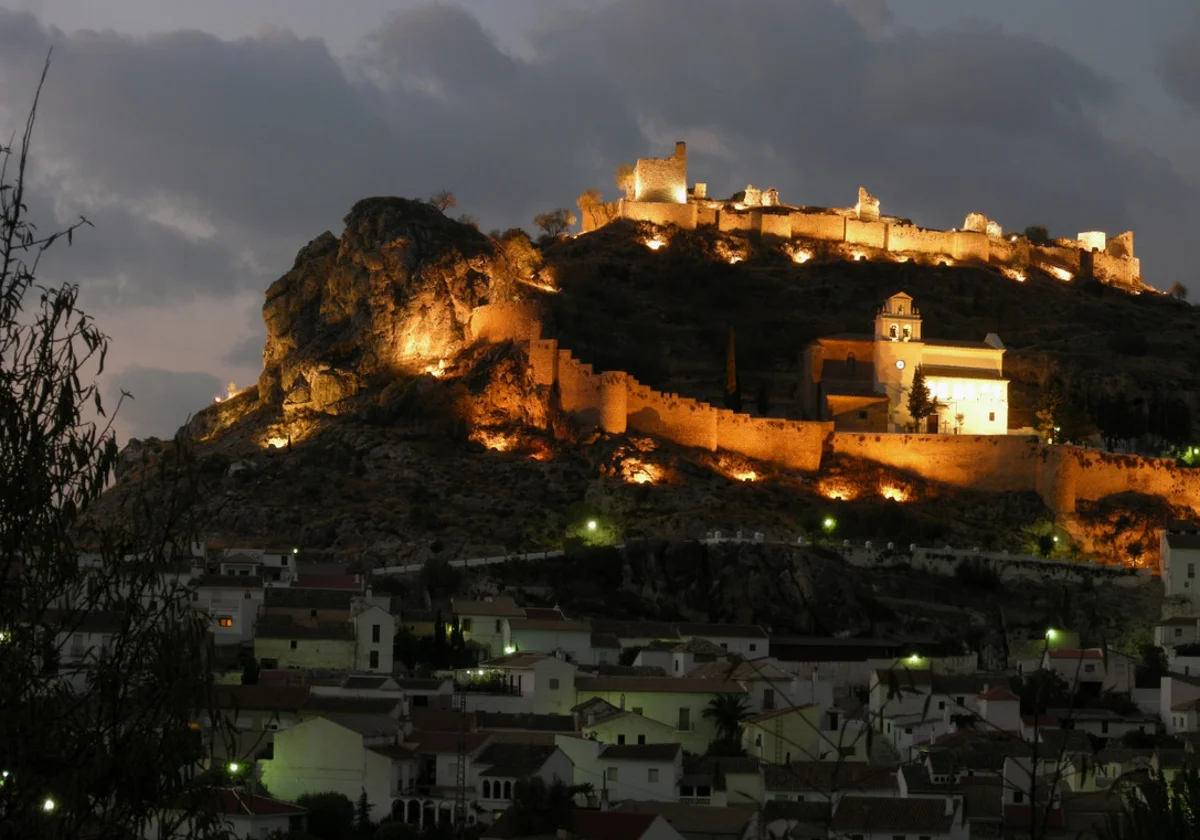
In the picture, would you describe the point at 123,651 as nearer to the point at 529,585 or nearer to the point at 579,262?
the point at 529,585

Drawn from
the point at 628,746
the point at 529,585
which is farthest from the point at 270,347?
the point at 628,746

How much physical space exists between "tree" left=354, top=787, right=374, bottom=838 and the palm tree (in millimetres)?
10309

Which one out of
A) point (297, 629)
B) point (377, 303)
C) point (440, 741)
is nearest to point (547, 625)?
point (297, 629)

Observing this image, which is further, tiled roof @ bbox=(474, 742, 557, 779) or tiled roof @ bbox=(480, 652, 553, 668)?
tiled roof @ bbox=(480, 652, 553, 668)

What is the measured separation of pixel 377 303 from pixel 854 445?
21986 mm

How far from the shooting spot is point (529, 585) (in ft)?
193

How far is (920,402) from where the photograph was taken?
73.3 meters

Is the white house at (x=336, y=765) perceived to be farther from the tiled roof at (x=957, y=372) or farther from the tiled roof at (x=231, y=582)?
the tiled roof at (x=957, y=372)

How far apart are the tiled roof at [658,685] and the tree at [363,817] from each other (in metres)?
9.55

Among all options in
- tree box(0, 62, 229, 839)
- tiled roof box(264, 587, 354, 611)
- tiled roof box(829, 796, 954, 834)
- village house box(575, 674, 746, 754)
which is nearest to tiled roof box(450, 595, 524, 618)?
tiled roof box(264, 587, 354, 611)

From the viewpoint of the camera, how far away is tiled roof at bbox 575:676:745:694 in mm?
45969

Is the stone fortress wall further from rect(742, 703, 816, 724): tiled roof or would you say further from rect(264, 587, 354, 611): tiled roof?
rect(742, 703, 816, 724): tiled roof

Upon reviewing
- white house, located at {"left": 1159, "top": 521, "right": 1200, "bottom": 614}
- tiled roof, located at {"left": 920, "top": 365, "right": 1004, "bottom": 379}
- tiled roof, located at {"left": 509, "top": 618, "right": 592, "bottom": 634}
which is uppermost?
tiled roof, located at {"left": 920, "top": 365, "right": 1004, "bottom": 379}

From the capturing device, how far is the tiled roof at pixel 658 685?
1810 inches
